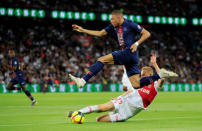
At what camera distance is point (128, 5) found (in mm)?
41000

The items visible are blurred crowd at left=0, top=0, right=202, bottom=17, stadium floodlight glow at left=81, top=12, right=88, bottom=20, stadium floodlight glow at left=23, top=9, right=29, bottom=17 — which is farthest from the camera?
stadium floodlight glow at left=81, top=12, right=88, bottom=20

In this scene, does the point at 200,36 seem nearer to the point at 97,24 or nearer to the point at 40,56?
the point at 97,24

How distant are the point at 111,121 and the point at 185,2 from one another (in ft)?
127


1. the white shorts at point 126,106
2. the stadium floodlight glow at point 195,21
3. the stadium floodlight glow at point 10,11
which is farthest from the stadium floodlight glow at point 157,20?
the white shorts at point 126,106

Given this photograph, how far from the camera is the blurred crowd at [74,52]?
107 ft

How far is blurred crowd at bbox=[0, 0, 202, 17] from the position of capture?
35.6 metres

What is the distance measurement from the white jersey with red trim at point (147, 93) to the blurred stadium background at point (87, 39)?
72.8 feet

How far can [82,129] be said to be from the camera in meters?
7.36

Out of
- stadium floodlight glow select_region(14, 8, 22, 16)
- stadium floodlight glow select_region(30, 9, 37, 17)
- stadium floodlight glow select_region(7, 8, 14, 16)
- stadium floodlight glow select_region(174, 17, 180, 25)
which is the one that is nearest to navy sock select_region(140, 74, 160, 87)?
stadium floodlight glow select_region(7, 8, 14, 16)

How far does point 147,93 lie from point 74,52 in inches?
1096

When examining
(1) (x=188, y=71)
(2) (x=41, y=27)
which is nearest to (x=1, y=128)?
(2) (x=41, y=27)

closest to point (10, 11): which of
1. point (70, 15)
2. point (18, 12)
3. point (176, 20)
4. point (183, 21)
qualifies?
point (18, 12)

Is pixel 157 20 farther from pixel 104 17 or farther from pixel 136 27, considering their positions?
pixel 136 27

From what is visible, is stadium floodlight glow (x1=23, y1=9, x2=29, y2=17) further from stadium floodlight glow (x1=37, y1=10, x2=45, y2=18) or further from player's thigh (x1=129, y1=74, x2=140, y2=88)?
player's thigh (x1=129, y1=74, x2=140, y2=88)
